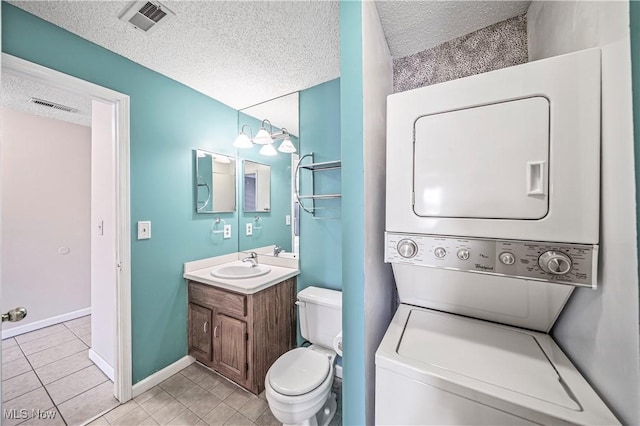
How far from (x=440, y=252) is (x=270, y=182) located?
191cm

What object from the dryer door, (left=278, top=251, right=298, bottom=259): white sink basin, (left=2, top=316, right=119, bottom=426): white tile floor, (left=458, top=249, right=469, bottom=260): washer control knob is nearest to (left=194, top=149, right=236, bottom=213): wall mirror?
(left=278, top=251, right=298, bottom=259): white sink basin

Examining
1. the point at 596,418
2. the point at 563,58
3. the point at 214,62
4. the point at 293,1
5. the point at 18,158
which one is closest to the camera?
the point at 596,418

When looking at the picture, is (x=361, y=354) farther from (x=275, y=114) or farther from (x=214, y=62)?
(x=275, y=114)

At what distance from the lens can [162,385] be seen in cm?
180

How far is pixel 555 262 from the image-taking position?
0.67 metres

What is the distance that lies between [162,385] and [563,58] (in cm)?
289

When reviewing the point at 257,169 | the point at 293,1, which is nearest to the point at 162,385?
the point at 257,169

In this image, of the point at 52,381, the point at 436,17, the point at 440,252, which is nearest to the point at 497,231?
the point at 440,252

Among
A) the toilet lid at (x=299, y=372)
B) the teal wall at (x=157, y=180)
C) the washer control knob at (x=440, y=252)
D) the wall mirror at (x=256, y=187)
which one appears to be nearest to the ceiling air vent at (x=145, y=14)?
the teal wall at (x=157, y=180)

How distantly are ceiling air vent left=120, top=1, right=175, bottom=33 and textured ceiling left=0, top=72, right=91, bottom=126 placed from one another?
0.91 meters

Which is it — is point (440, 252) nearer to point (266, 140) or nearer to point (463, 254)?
point (463, 254)

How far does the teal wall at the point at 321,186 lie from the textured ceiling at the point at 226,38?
0.17 metres

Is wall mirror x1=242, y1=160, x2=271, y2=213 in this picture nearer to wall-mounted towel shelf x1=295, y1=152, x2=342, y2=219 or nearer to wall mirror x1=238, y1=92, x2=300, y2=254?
wall mirror x1=238, y1=92, x2=300, y2=254

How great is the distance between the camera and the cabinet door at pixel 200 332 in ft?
6.27
